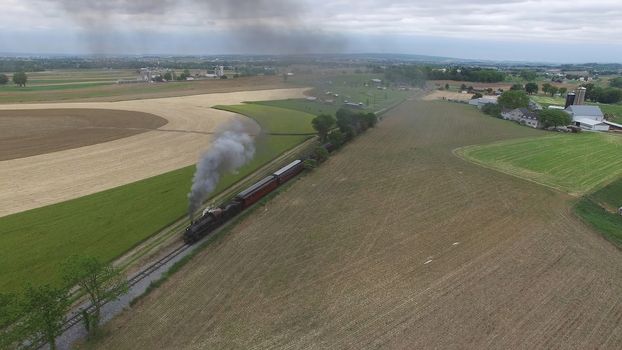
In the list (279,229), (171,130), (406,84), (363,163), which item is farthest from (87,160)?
(406,84)

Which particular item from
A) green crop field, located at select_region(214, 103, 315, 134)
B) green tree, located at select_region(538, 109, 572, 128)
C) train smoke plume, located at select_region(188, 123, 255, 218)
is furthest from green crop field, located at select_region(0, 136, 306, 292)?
green tree, located at select_region(538, 109, 572, 128)

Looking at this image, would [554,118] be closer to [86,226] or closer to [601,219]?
[601,219]

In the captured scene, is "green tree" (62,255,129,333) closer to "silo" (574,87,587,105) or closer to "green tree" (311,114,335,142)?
"green tree" (311,114,335,142)

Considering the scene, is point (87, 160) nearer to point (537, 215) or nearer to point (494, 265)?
point (494, 265)

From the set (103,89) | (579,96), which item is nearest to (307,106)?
(103,89)

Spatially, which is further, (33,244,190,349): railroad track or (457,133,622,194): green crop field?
(457,133,622,194): green crop field

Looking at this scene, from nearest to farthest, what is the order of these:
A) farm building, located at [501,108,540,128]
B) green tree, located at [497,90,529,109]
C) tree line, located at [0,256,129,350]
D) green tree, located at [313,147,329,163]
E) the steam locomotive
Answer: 1. tree line, located at [0,256,129,350]
2. the steam locomotive
3. green tree, located at [313,147,329,163]
4. farm building, located at [501,108,540,128]
5. green tree, located at [497,90,529,109]
